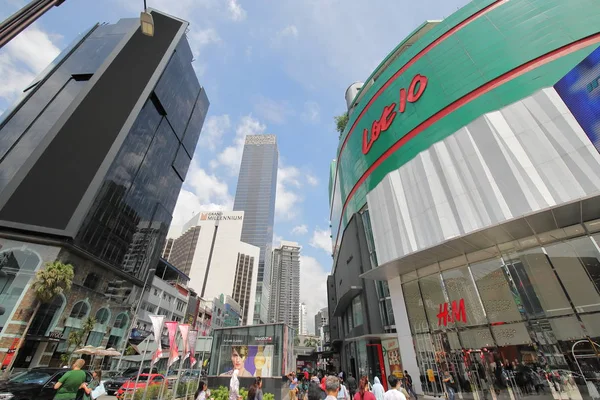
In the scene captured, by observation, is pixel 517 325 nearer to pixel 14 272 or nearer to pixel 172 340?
pixel 172 340

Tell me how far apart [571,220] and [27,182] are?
1763 inches

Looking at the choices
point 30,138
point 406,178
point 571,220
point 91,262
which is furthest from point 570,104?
point 30,138

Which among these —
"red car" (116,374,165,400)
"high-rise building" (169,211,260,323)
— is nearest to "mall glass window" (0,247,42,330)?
"red car" (116,374,165,400)

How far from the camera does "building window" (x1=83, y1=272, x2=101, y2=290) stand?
31083 mm

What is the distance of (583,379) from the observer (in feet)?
29.8

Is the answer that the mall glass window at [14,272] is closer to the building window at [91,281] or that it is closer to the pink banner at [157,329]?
the building window at [91,281]

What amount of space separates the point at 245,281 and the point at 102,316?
284ft

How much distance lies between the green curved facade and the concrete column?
28.1 ft

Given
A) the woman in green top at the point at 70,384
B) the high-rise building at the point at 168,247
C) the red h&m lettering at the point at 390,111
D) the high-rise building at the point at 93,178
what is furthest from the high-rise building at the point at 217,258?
the woman in green top at the point at 70,384

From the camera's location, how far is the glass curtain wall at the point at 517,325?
377 inches

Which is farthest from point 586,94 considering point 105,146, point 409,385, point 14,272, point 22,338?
point 105,146

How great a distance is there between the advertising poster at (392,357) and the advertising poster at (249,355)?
28.8 ft

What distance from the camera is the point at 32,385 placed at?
9766 mm

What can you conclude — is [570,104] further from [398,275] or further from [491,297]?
[398,275]
